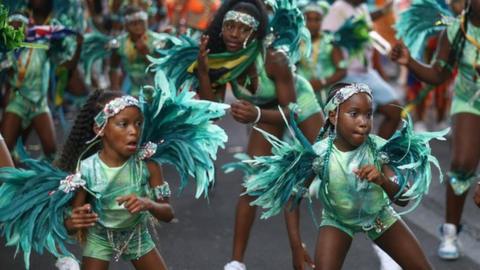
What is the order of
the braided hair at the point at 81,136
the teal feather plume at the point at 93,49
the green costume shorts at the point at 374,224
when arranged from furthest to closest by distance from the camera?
the teal feather plume at the point at 93,49 → the braided hair at the point at 81,136 → the green costume shorts at the point at 374,224

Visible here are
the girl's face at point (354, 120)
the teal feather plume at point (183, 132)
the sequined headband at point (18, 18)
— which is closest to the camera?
the girl's face at point (354, 120)

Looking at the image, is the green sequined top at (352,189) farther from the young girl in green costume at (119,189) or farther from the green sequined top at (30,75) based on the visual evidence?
the green sequined top at (30,75)

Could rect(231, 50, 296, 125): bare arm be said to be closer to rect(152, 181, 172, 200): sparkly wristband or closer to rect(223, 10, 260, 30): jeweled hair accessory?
rect(223, 10, 260, 30): jeweled hair accessory

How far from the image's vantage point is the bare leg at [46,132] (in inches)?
330

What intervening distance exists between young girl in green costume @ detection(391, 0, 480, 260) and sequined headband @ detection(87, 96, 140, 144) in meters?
2.31

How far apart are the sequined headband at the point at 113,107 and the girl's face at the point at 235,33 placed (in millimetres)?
1401

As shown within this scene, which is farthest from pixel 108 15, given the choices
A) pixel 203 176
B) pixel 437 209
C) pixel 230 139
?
pixel 203 176

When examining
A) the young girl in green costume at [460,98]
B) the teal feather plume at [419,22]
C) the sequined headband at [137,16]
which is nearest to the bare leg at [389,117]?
the teal feather plume at [419,22]

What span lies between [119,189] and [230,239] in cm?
255

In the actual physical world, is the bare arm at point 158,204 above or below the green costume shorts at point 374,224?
above

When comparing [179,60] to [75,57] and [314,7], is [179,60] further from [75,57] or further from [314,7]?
[314,7]

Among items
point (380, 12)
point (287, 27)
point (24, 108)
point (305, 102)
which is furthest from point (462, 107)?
point (380, 12)

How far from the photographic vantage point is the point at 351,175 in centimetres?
544

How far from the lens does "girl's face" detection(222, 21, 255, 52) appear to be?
22.2ft
